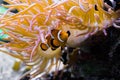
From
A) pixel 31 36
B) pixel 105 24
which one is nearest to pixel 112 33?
pixel 105 24

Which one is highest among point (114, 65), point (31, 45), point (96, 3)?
point (96, 3)

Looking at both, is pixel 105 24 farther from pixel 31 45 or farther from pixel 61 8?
pixel 31 45

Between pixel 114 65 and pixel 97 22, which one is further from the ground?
pixel 97 22
